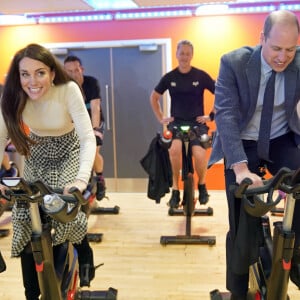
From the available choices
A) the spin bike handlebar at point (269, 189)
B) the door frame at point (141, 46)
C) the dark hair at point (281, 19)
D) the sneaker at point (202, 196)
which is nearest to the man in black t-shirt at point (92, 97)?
the sneaker at point (202, 196)

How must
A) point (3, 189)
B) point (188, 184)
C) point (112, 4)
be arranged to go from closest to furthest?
1. point (3, 189)
2. point (188, 184)
3. point (112, 4)

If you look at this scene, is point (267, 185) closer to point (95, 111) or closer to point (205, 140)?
point (205, 140)

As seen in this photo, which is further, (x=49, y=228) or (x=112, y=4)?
(x=112, y=4)

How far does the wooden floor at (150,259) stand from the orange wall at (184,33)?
138 centimetres

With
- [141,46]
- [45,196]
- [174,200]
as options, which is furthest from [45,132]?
[141,46]

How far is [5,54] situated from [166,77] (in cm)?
233

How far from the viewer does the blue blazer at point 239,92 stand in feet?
5.89

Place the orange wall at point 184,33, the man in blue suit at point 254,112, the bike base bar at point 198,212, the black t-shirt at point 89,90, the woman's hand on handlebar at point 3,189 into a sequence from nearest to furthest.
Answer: the woman's hand on handlebar at point 3,189 < the man in blue suit at point 254,112 < the black t-shirt at point 89,90 < the bike base bar at point 198,212 < the orange wall at point 184,33

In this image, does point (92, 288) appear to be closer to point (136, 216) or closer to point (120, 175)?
point (136, 216)

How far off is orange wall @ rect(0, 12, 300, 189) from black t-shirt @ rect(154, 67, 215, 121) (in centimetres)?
93

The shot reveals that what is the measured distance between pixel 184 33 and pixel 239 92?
10.7 ft

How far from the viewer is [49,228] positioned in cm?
→ 172

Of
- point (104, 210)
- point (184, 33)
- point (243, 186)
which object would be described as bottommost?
point (104, 210)

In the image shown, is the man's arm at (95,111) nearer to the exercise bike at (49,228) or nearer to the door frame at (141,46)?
the door frame at (141,46)
